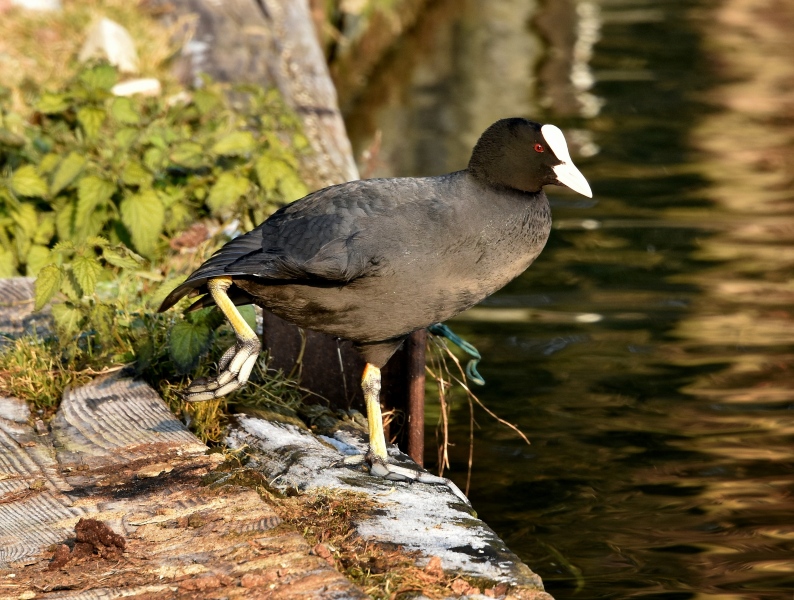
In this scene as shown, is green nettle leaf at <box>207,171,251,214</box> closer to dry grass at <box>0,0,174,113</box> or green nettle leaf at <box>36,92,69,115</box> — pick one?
green nettle leaf at <box>36,92,69,115</box>

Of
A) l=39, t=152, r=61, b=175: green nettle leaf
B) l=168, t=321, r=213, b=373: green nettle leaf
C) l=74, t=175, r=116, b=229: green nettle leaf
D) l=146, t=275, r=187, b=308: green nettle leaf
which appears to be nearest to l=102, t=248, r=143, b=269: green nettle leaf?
l=146, t=275, r=187, b=308: green nettle leaf

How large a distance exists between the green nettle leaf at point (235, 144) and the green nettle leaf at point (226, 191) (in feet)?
0.62

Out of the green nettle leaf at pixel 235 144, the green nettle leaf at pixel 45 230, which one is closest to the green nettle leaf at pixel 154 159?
the green nettle leaf at pixel 235 144

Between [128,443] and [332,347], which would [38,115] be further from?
[128,443]

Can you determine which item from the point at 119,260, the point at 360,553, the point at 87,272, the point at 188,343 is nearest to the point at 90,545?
the point at 360,553

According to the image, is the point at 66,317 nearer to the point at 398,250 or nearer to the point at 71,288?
the point at 71,288

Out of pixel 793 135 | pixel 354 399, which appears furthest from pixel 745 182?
pixel 354 399

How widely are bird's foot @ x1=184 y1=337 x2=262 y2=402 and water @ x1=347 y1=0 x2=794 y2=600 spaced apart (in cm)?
141

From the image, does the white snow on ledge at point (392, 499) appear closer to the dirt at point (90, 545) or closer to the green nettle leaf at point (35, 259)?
the dirt at point (90, 545)

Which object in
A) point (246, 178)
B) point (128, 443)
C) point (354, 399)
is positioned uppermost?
point (246, 178)

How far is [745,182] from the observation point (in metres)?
8.59

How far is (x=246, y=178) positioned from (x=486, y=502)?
1762mm

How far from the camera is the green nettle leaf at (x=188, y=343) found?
386 cm

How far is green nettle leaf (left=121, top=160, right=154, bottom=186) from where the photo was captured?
5.15m
